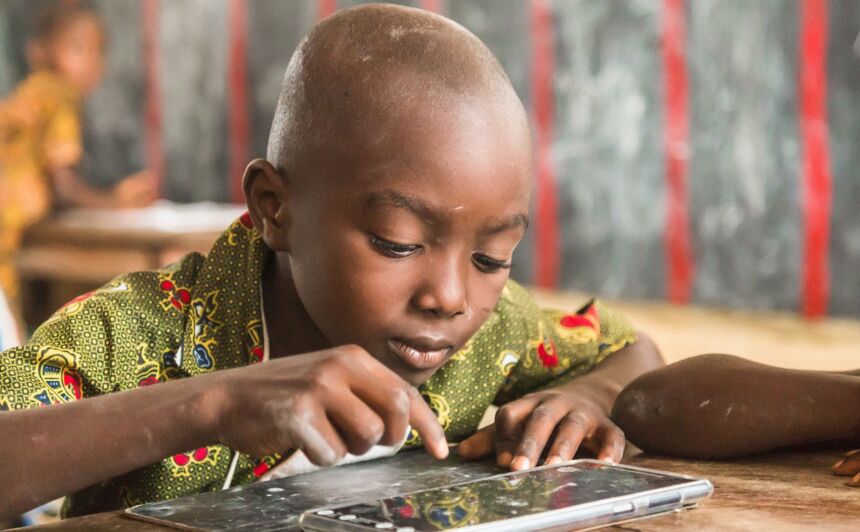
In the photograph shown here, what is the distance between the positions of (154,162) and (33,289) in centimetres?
112

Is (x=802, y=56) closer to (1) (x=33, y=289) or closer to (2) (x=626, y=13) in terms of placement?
(2) (x=626, y=13)

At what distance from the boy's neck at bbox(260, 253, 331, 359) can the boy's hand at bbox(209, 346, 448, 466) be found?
39cm

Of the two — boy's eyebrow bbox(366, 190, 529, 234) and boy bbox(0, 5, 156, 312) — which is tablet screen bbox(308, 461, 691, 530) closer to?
boy's eyebrow bbox(366, 190, 529, 234)

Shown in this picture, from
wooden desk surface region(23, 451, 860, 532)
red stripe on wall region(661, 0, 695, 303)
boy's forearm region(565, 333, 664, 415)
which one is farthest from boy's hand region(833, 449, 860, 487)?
red stripe on wall region(661, 0, 695, 303)

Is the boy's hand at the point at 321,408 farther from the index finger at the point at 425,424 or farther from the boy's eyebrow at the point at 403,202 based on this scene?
the boy's eyebrow at the point at 403,202

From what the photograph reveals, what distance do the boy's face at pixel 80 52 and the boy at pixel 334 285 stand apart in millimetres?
4785

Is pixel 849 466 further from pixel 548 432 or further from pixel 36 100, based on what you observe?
pixel 36 100

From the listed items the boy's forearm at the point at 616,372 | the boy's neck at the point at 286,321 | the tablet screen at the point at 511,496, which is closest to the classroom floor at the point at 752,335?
the boy's forearm at the point at 616,372

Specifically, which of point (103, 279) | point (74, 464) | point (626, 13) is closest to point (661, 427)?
point (74, 464)

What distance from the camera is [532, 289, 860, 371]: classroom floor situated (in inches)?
125

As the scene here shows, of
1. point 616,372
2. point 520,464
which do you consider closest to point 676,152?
point 616,372

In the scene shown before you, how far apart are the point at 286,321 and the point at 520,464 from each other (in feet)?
1.12

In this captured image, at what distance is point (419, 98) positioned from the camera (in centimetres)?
111

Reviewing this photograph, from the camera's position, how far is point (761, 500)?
2.82ft
